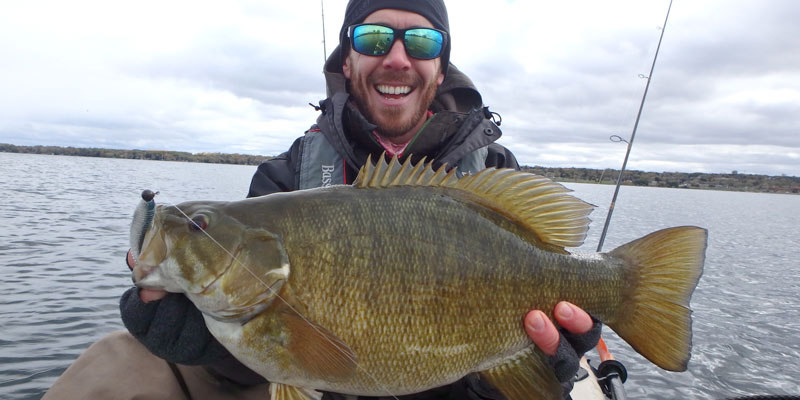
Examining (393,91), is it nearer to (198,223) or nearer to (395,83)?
(395,83)

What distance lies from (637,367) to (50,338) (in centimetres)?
993

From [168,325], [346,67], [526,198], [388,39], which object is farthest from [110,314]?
[526,198]

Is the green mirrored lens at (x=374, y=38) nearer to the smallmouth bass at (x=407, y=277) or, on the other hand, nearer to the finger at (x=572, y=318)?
the smallmouth bass at (x=407, y=277)

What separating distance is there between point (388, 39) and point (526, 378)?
8.27ft

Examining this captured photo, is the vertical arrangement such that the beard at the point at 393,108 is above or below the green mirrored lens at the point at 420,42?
below

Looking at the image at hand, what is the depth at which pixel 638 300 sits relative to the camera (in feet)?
7.88

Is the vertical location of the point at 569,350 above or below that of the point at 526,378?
above

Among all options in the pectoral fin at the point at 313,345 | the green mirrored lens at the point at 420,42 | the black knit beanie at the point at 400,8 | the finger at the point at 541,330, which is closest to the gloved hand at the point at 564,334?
the finger at the point at 541,330

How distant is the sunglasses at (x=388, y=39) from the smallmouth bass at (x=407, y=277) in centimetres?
154

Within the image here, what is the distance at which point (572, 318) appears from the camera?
2.26 meters

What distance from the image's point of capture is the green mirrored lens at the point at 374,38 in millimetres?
3494

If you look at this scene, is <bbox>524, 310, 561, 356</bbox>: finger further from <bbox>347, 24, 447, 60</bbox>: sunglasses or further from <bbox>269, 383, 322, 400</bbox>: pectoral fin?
<bbox>347, 24, 447, 60</bbox>: sunglasses

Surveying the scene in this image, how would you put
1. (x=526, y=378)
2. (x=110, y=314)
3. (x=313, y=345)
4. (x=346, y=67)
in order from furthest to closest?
(x=110, y=314) → (x=346, y=67) → (x=526, y=378) → (x=313, y=345)

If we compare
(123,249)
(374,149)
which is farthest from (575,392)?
(123,249)
